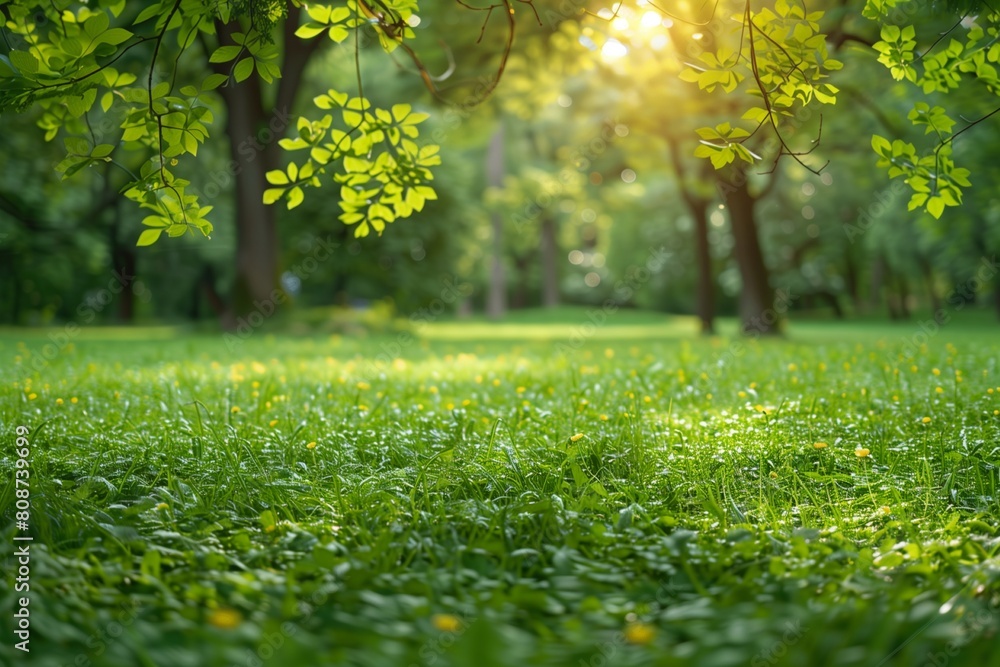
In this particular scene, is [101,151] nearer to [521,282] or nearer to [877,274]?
[877,274]

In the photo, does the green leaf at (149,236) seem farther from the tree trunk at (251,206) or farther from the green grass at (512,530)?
the tree trunk at (251,206)

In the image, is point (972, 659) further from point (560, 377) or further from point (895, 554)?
point (560, 377)

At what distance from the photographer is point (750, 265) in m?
16.5

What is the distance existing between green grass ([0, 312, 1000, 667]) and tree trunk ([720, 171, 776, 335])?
36.0 feet

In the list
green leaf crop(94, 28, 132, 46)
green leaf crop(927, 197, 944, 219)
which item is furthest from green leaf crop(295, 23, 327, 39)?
green leaf crop(927, 197, 944, 219)

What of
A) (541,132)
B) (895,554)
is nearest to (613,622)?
(895,554)

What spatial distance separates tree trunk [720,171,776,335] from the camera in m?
16.3

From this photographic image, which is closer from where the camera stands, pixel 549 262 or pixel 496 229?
pixel 496 229

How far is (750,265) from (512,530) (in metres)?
14.7

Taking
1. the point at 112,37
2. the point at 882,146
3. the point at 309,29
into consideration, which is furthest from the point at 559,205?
the point at 112,37

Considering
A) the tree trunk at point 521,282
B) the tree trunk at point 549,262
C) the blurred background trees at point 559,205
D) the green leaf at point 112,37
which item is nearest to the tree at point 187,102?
the green leaf at point 112,37

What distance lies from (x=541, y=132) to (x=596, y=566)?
1718 inches

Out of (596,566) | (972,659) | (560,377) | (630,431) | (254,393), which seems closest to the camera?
(972,659)

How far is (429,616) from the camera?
221cm
